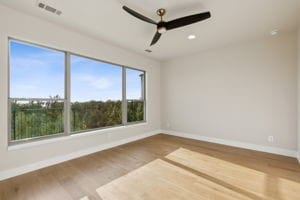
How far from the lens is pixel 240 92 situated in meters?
3.87

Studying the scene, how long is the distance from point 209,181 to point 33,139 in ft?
9.92

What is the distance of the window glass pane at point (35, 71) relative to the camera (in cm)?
259

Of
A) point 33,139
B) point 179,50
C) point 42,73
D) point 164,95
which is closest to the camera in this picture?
point 33,139

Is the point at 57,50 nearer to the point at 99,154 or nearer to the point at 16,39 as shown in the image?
the point at 16,39

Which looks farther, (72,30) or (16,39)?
(72,30)

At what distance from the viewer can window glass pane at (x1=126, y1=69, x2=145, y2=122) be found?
459cm

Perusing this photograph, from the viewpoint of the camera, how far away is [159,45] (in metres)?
3.99

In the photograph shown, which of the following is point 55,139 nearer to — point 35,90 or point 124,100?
point 35,90

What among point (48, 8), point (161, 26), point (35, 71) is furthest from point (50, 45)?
point (161, 26)

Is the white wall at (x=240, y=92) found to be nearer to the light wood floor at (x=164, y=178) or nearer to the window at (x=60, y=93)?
the light wood floor at (x=164, y=178)

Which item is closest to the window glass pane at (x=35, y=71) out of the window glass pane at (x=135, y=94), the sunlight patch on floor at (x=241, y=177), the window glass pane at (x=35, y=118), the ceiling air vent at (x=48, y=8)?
the window glass pane at (x=35, y=118)

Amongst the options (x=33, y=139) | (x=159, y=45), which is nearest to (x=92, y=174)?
(x=33, y=139)

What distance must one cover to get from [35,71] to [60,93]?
57 centimetres

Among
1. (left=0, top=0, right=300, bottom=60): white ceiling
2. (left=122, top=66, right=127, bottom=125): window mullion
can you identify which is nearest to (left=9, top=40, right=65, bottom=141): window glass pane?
(left=0, top=0, right=300, bottom=60): white ceiling
